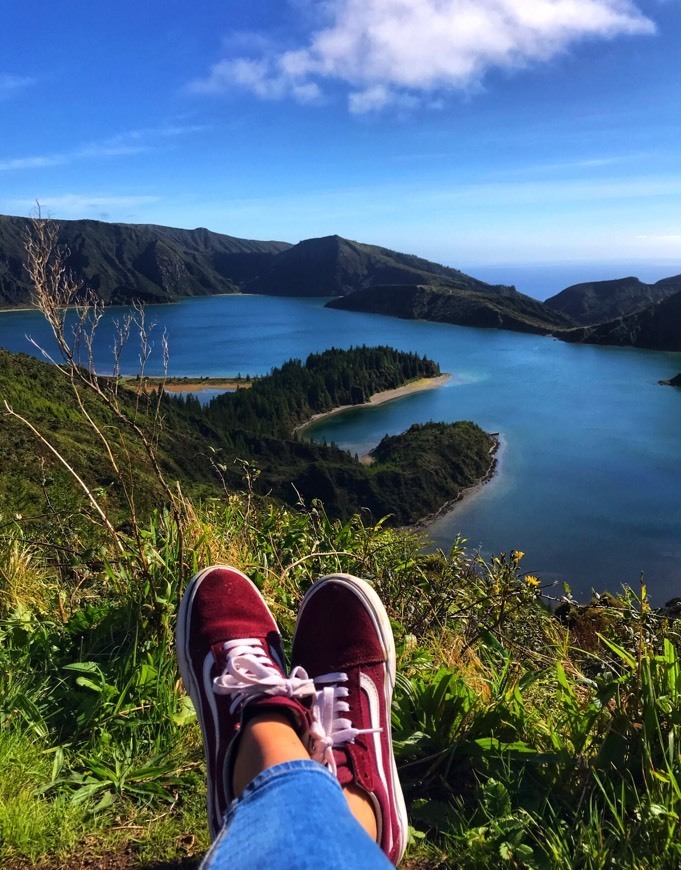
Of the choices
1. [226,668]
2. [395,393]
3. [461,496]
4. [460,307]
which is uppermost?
[460,307]

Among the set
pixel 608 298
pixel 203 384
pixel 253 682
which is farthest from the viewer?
pixel 608 298

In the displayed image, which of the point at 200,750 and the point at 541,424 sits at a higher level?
the point at 200,750

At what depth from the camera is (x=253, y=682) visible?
1.37 meters

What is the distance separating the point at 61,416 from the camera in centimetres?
2375

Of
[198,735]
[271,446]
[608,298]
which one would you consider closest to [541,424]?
[271,446]

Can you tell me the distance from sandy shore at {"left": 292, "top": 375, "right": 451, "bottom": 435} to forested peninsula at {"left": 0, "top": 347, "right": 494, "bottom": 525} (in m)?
0.76

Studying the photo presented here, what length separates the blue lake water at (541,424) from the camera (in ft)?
87.8

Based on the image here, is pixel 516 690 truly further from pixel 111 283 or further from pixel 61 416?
pixel 111 283

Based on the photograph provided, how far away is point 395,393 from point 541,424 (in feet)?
66.2

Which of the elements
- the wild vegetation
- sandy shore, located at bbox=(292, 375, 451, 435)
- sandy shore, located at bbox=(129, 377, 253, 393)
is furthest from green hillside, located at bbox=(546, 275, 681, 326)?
the wild vegetation

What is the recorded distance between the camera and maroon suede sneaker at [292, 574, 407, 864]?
124 centimetres

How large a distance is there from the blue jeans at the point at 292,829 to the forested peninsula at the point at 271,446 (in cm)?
144

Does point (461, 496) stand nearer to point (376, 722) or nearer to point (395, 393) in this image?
point (395, 393)

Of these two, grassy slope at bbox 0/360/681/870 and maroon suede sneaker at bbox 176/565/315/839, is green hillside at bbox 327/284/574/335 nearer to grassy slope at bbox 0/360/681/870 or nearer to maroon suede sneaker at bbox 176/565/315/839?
grassy slope at bbox 0/360/681/870
